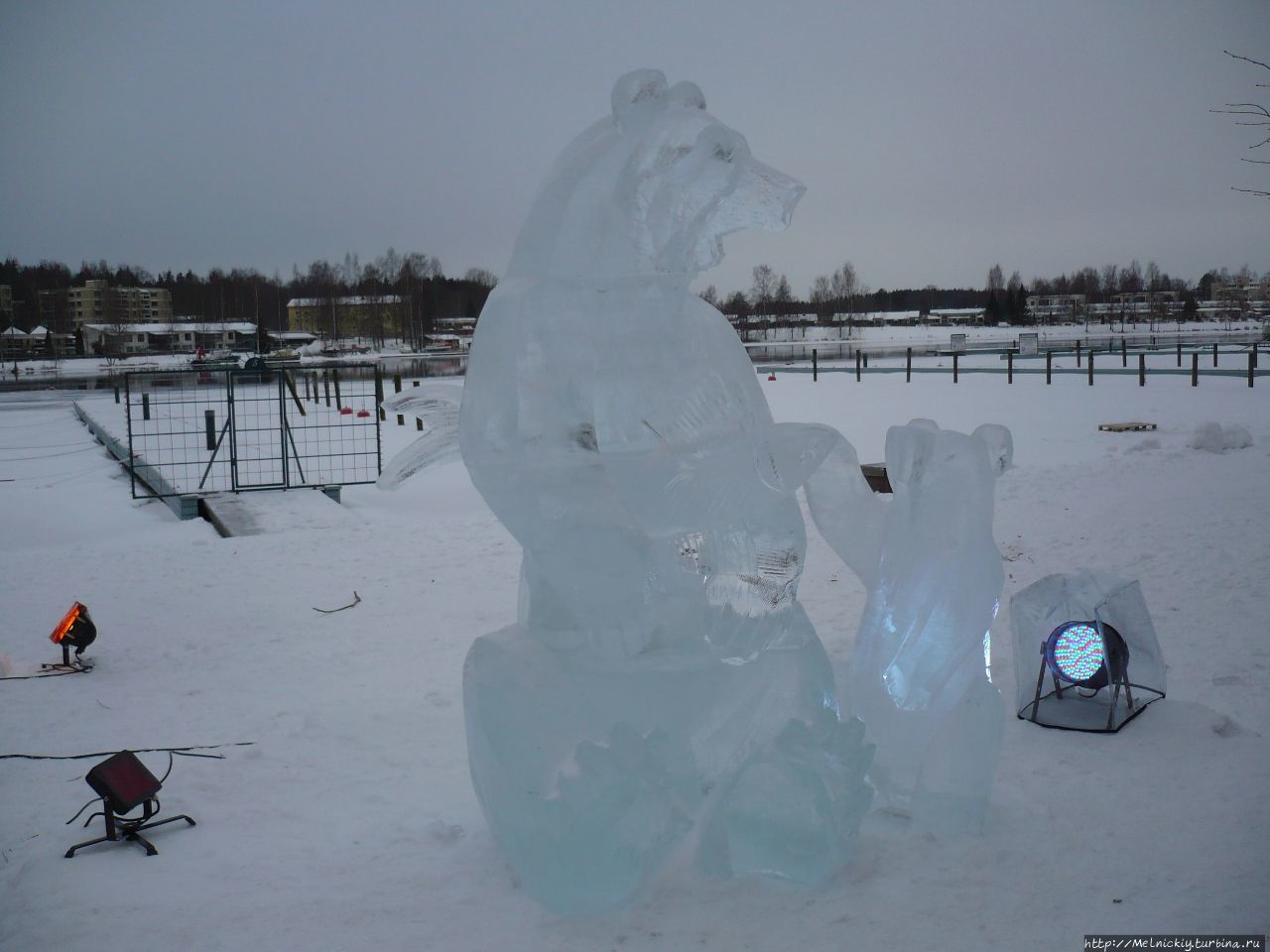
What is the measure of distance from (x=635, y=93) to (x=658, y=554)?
4.72 ft

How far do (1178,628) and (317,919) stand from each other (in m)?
5.09

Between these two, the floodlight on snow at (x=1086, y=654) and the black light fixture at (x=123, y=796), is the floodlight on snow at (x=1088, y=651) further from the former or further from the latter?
the black light fixture at (x=123, y=796)

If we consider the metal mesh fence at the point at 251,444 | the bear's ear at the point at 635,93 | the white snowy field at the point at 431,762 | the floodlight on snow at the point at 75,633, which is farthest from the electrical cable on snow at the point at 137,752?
the metal mesh fence at the point at 251,444

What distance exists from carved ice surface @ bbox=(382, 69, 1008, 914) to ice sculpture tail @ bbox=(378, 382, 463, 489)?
0.19 meters

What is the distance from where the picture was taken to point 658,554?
3.32 meters

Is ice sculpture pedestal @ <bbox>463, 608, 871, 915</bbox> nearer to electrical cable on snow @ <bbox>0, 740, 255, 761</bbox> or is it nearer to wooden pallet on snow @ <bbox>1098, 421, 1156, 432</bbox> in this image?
electrical cable on snow @ <bbox>0, 740, 255, 761</bbox>

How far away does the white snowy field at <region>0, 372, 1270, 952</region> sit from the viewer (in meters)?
3.24

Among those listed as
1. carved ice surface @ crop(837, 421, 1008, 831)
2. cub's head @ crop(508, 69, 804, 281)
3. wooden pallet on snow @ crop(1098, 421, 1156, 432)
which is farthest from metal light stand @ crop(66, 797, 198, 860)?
wooden pallet on snow @ crop(1098, 421, 1156, 432)

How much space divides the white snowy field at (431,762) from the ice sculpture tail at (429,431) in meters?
1.37

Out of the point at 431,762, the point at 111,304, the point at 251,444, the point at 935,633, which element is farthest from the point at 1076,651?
the point at 111,304

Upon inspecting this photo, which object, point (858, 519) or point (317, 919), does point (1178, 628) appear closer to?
point (858, 519)

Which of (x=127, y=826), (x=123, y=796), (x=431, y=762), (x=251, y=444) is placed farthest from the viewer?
(x=251, y=444)

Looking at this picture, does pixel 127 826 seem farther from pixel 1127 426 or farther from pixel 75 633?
pixel 1127 426

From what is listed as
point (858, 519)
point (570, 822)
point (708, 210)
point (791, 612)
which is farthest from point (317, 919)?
point (708, 210)
